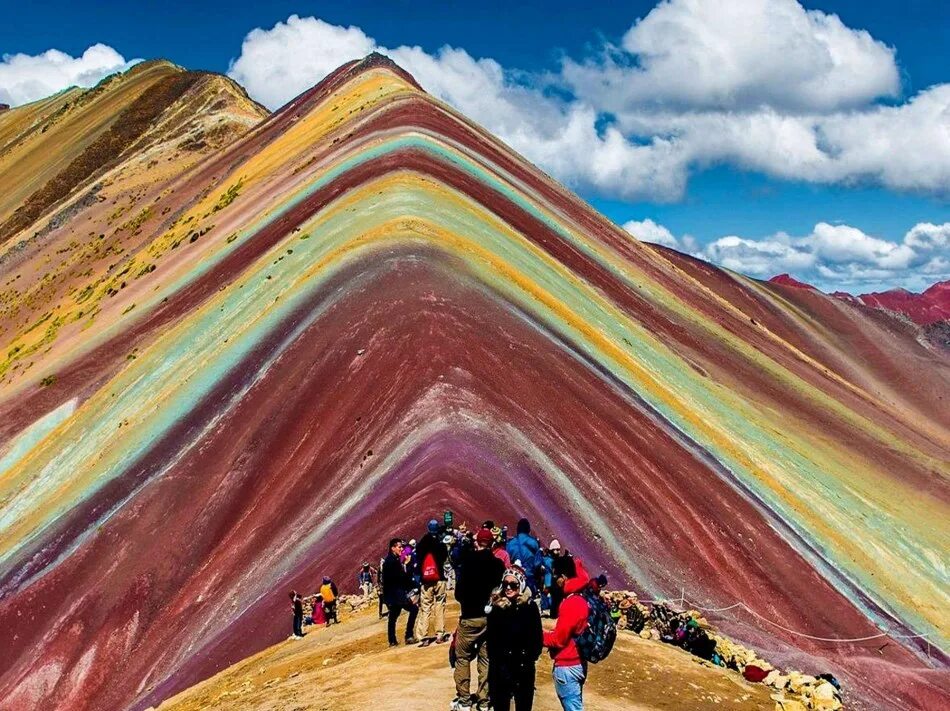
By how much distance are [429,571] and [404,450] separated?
29.7ft

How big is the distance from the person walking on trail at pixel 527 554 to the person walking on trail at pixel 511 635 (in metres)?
3.85

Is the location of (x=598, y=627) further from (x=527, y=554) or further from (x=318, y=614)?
(x=318, y=614)

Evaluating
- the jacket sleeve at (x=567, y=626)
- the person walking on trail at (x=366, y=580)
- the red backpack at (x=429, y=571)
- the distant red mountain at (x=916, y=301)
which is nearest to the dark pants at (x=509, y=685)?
the jacket sleeve at (x=567, y=626)

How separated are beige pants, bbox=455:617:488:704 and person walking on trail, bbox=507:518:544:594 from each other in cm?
304

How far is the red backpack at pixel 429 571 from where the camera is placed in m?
12.8

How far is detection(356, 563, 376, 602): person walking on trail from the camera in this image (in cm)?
1759

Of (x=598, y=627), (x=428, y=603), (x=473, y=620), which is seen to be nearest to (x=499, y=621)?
(x=473, y=620)

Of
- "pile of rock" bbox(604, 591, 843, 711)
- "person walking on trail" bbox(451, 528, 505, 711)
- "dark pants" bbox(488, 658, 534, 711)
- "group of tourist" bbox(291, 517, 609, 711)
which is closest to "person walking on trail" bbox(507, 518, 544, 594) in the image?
"group of tourist" bbox(291, 517, 609, 711)

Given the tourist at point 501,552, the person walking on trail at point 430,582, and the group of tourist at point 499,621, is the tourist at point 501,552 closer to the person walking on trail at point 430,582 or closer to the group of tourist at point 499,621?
the group of tourist at point 499,621

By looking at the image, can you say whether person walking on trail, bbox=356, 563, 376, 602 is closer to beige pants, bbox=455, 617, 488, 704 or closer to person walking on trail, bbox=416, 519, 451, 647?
person walking on trail, bbox=416, 519, 451, 647

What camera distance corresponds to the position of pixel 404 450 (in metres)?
21.7

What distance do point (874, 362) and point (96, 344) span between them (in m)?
73.1

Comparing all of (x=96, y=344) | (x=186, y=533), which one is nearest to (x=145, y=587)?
(x=186, y=533)

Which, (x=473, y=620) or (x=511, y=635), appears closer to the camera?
(x=511, y=635)
